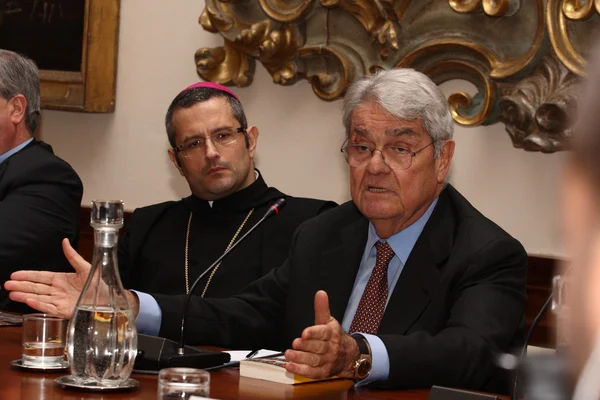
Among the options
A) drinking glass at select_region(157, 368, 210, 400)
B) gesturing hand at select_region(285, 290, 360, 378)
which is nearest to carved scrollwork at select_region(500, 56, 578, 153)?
gesturing hand at select_region(285, 290, 360, 378)

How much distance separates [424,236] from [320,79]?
1.62 meters

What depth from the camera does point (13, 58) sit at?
13.3 ft

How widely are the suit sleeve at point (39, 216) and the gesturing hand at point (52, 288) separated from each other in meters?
1.22

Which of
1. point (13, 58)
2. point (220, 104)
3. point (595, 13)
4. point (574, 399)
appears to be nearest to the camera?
point (574, 399)

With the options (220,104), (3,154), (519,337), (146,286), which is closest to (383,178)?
(519,337)

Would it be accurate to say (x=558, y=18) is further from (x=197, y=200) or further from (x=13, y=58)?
(x=13, y=58)

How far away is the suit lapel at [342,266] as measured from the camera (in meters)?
2.82

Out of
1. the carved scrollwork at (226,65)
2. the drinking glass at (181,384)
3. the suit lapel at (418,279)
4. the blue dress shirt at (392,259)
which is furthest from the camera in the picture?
the carved scrollwork at (226,65)

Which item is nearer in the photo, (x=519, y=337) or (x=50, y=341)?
(x=50, y=341)

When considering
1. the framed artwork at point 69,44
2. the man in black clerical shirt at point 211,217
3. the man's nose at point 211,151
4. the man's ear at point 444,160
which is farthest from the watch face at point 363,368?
the framed artwork at point 69,44

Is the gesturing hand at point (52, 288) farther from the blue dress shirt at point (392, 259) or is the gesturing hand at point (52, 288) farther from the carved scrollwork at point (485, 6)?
the carved scrollwork at point (485, 6)

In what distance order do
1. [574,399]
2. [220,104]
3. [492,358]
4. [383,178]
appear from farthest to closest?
[220,104]
[383,178]
[492,358]
[574,399]

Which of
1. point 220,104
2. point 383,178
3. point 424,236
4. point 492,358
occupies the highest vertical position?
point 220,104

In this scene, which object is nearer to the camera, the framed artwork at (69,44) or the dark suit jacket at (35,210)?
the dark suit jacket at (35,210)
